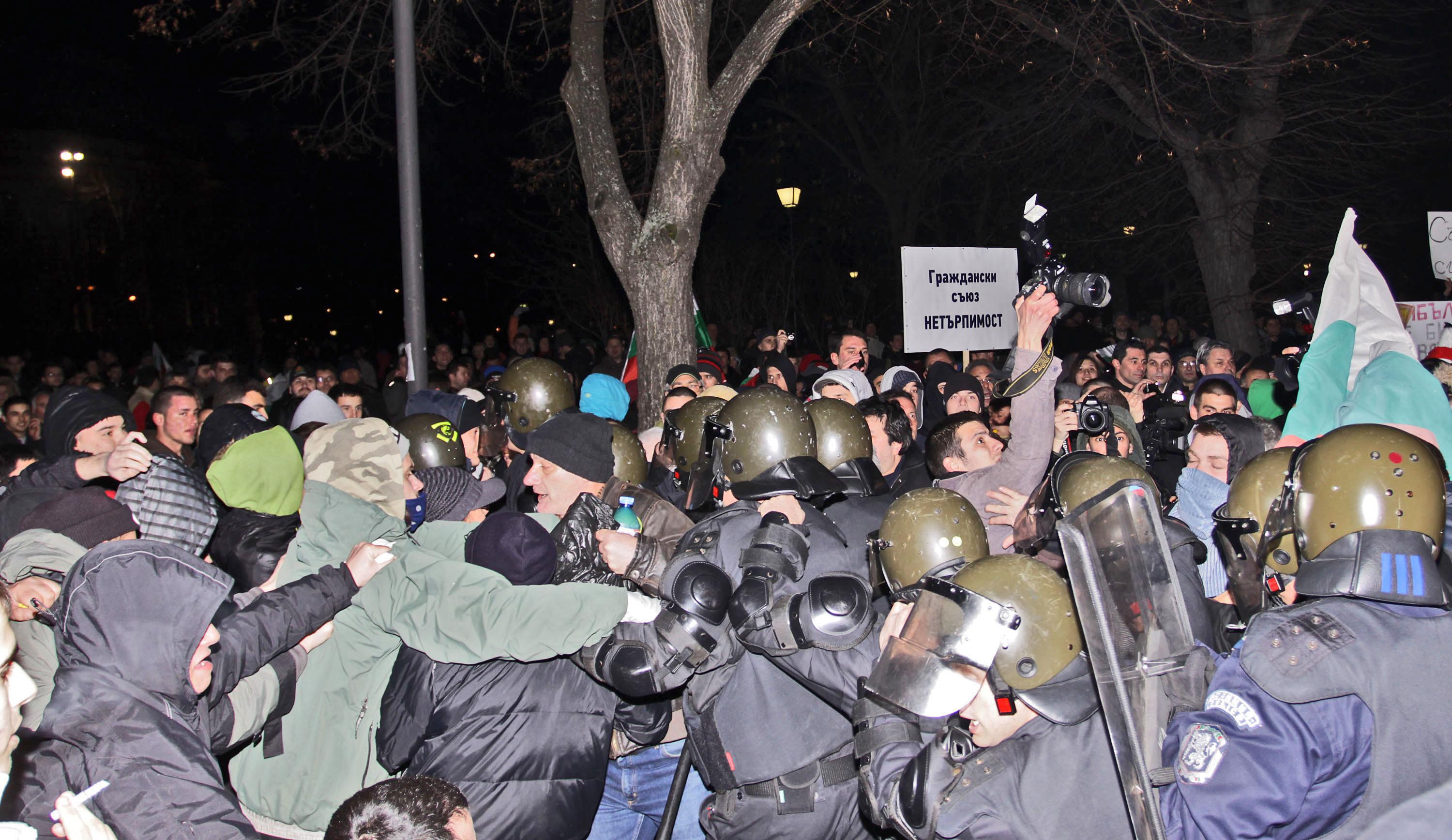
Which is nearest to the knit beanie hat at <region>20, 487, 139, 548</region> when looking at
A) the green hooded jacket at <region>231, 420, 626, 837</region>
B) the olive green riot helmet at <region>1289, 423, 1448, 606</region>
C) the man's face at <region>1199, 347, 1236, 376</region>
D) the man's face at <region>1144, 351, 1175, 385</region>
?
the green hooded jacket at <region>231, 420, 626, 837</region>

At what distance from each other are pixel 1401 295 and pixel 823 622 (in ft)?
96.4

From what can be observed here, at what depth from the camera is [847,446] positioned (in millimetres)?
4469

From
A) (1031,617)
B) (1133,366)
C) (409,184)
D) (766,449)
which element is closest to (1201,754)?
(1031,617)

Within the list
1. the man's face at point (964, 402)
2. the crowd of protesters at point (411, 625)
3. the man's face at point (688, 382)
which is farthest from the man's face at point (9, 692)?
the man's face at point (964, 402)

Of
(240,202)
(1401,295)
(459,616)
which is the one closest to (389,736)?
(459,616)

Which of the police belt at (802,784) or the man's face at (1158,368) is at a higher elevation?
the man's face at (1158,368)

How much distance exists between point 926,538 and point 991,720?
811 mm

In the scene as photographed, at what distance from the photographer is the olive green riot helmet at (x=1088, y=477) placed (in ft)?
11.5

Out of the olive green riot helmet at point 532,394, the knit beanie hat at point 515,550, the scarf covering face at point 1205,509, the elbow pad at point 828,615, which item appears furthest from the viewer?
the olive green riot helmet at point 532,394

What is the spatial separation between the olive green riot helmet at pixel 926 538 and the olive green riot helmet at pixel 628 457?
1.85 metres

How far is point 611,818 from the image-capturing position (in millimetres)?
3873

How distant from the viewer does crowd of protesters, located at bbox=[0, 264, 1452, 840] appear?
2.30 m

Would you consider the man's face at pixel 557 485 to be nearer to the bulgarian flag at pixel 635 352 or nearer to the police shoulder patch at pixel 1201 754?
the police shoulder patch at pixel 1201 754

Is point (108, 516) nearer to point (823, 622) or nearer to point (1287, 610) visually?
point (823, 622)
